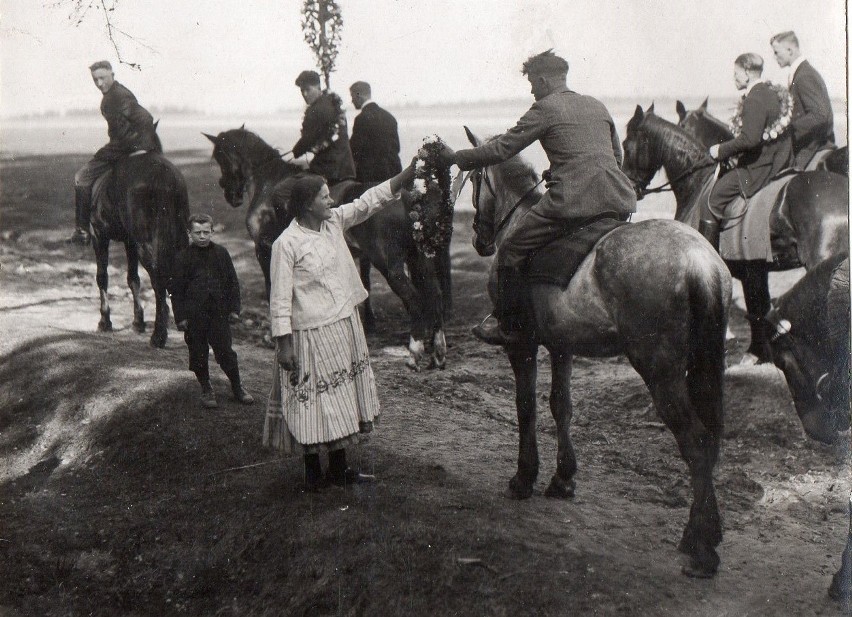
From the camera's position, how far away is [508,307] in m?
4.42

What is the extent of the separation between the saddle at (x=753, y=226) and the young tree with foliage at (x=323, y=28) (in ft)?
10.1

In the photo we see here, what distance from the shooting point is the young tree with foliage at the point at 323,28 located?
16.2 ft

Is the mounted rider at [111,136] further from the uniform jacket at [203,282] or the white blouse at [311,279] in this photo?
the white blouse at [311,279]

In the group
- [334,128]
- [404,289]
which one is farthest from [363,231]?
[334,128]

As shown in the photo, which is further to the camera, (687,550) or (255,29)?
(255,29)

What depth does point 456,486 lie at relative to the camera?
445 centimetres

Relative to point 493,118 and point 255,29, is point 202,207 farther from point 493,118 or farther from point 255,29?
point 493,118

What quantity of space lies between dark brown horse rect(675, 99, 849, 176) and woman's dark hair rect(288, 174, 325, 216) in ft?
9.64

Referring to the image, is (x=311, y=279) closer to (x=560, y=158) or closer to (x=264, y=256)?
(x=560, y=158)

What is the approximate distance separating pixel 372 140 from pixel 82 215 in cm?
265

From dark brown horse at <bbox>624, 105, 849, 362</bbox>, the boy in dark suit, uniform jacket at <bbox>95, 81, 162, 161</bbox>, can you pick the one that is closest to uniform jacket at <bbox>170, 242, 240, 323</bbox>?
the boy in dark suit

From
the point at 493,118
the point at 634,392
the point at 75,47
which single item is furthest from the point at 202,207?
the point at 634,392

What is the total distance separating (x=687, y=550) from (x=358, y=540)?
5.18 ft

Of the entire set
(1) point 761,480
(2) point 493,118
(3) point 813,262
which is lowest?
(1) point 761,480
